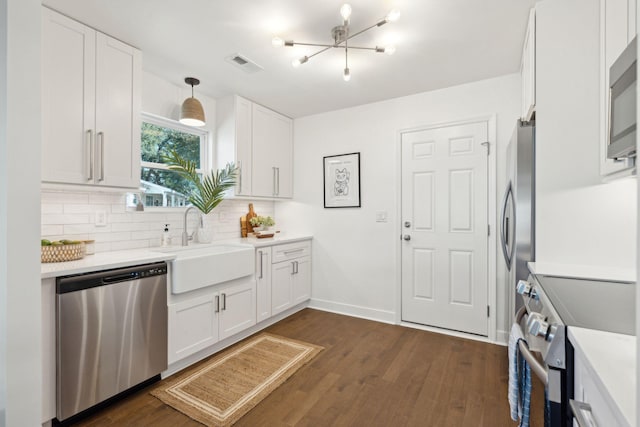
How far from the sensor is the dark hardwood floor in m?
1.80

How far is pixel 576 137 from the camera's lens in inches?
68.1

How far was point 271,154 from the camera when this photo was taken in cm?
375

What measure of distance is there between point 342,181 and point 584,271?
2524mm

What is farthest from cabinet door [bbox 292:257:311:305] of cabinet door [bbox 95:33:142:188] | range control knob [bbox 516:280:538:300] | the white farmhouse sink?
range control knob [bbox 516:280:538:300]

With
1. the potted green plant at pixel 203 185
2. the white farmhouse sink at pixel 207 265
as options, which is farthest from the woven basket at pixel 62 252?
the potted green plant at pixel 203 185

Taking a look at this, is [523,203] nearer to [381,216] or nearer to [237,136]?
[381,216]

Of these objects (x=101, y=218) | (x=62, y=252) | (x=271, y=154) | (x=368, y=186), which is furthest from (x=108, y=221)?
(x=368, y=186)

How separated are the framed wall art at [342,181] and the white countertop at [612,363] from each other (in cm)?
286

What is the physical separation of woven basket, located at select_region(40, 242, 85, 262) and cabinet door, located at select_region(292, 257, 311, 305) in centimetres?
212

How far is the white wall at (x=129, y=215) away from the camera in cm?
219

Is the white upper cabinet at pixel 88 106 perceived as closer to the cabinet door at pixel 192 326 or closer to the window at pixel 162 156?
the window at pixel 162 156

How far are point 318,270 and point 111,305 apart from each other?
2396 mm

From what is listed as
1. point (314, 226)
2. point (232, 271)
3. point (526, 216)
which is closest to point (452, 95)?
point (526, 216)

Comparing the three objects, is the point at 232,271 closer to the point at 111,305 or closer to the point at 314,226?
the point at 111,305
